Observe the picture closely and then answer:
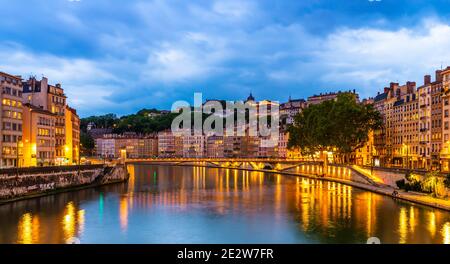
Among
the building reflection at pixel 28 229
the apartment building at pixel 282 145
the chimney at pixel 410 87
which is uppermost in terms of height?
the chimney at pixel 410 87

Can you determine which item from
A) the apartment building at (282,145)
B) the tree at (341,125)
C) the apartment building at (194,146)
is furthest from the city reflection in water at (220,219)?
the apartment building at (194,146)

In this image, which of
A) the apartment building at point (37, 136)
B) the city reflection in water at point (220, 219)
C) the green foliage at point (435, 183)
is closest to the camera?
the city reflection in water at point (220, 219)

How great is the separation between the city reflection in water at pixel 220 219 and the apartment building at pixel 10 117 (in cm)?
1105

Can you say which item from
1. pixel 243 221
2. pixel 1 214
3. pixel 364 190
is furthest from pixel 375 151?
pixel 1 214

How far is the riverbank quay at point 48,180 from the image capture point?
4677 cm

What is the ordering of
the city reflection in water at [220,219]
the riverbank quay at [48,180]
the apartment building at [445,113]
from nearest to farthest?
the city reflection in water at [220,219]
the riverbank quay at [48,180]
the apartment building at [445,113]

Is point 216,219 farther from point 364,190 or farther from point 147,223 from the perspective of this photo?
point 364,190

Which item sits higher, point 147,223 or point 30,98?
point 30,98

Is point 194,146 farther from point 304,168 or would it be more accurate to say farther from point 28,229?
point 28,229

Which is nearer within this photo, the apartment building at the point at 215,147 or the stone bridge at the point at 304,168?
the stone bridge at the point at 304,168

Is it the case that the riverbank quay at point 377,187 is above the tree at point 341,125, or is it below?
below

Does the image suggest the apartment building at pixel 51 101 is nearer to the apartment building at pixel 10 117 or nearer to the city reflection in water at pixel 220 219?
the apartment building at pixel 10 117

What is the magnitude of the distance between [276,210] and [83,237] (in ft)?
65.0

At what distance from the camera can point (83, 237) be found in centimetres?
3344
